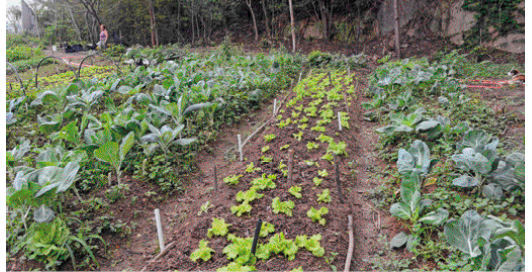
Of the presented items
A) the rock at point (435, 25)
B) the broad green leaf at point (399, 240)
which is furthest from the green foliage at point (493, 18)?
the rock at point (435, 25)

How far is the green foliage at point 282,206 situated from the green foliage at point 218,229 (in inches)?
14.8

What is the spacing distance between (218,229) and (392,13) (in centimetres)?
672

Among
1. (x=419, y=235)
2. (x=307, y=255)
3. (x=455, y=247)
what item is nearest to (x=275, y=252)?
(x=307, y=255)

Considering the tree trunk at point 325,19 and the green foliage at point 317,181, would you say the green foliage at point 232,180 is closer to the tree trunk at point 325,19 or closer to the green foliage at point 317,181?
the green foliage at point 317,181

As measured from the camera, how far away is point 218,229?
2.19 metres

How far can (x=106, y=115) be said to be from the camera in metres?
2.83

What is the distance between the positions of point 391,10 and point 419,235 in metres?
6.37

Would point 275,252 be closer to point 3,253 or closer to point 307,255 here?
point 307,255

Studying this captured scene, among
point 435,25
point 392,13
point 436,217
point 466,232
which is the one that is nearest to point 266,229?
point 436,217

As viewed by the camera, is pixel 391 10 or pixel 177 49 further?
pixel 391 10

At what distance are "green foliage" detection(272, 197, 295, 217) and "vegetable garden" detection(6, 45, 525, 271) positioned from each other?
11 millimetres

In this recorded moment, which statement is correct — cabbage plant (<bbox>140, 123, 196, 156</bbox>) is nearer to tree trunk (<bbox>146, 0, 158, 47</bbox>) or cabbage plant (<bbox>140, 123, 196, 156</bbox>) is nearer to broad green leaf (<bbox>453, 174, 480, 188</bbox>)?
broad green leaf (<bbox>453, 174, 480, 188</bbox>)

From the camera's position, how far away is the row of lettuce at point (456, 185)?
169 centimetres
